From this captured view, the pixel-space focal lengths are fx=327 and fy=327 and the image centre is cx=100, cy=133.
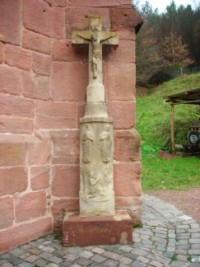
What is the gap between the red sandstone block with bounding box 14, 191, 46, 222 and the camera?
3.56 metres

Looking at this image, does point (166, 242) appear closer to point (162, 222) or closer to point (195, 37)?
point (162, 222)

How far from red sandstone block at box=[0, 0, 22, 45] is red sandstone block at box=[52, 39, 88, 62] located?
541 mm

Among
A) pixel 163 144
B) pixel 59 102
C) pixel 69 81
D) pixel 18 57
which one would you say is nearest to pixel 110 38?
pixel 69 81

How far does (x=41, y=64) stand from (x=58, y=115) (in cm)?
64

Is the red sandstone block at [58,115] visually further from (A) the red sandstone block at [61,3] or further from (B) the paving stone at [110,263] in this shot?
(B) the paving stone at [110,263]

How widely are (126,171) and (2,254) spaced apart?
1.67 meters

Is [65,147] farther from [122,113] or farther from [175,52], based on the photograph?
[175,52]

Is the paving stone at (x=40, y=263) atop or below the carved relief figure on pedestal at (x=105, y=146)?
below

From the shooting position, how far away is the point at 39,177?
3.80 m

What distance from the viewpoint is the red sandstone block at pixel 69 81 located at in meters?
4.01

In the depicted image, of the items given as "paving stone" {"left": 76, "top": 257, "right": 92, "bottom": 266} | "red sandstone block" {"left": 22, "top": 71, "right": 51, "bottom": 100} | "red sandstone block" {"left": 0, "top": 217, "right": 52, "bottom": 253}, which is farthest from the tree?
"paving stone" {"left": 76, "top": 257, "right": 92, "bottom": 266}

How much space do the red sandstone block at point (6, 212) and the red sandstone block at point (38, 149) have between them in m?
0.49

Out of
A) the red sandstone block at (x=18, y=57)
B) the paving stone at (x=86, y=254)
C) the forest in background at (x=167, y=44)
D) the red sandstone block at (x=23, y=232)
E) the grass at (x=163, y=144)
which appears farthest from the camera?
the forest in background at (x=167, y=44)

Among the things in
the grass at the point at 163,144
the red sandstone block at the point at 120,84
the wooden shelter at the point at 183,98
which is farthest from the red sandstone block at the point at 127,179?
the wooden shelter at the point at 183,98
